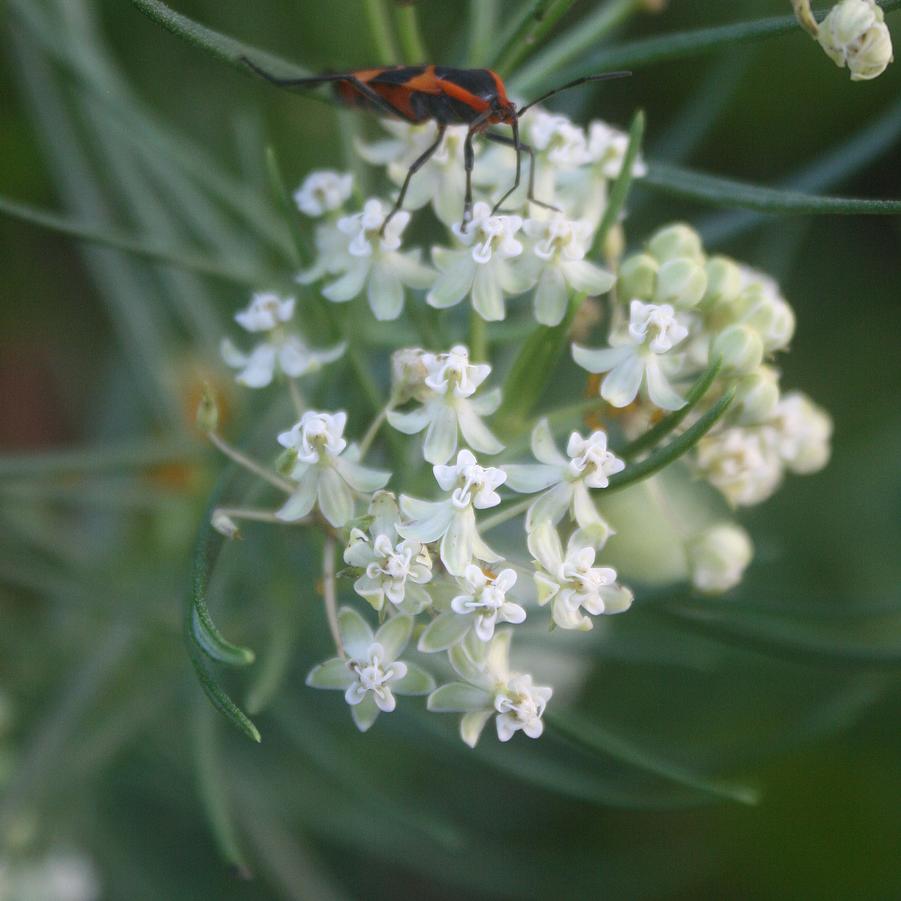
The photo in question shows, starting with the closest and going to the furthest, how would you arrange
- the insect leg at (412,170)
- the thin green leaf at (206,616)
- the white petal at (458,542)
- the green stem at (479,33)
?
1. the thin green leaf at (206,616)
2. the white petal at (458,542)
3. the insect leg at (412,170)
4. the green stem at (479,33)

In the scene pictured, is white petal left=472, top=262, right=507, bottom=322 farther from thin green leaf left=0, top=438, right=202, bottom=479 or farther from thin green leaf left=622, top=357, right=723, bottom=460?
thin green leaf left=0, top=438, right=202, bottom=479

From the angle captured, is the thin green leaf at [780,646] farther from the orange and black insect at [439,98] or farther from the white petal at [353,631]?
the orange and black insect at [439,98]

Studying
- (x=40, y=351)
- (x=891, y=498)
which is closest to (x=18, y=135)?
(x=40, y=351)

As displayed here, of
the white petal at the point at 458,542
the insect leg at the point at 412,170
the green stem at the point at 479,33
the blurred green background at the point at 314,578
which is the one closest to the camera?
the white petal at the point at 458,542

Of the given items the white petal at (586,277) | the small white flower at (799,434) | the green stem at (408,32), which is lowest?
the white petal at (586,277)

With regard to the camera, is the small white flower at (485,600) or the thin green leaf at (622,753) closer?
the small white flower at (485,600)

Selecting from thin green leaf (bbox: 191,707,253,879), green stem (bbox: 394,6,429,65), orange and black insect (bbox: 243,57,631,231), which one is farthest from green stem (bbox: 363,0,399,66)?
thin green leaf (bbox: 191,707,253,879)

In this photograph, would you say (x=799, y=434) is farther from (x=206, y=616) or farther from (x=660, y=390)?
(x=206, y=616)

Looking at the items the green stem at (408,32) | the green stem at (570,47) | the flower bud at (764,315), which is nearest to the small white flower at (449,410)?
the flower bud at (764,315)
